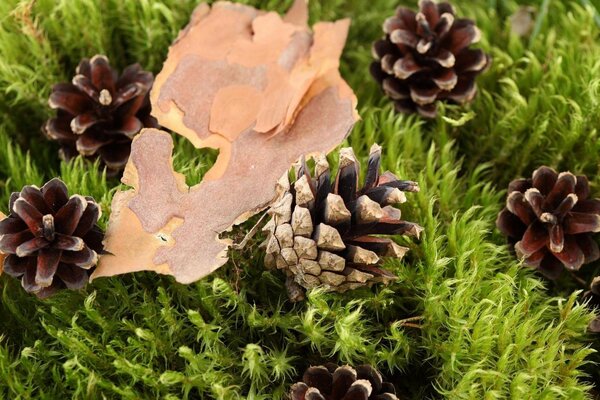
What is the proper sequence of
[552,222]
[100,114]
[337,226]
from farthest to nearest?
[100,114]
[552,222]
[337,226]

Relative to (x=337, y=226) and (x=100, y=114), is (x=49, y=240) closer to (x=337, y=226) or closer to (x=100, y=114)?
(x=100, y=114)

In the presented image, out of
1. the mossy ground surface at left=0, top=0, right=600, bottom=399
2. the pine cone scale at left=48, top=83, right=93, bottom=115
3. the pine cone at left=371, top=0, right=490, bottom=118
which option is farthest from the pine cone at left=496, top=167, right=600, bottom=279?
the pine cone scale at left=48, top=83, right=93, bottom=115

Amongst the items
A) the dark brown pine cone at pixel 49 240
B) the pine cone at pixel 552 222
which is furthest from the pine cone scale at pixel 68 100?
the pine cone at pixel 552 222

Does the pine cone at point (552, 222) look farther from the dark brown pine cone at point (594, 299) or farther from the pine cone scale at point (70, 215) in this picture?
the pine cone scale at point (70, 215)

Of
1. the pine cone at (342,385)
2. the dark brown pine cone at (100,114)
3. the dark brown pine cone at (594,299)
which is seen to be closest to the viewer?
the pine cone at (342,385)

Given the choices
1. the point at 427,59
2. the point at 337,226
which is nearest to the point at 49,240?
the point at 337,226
